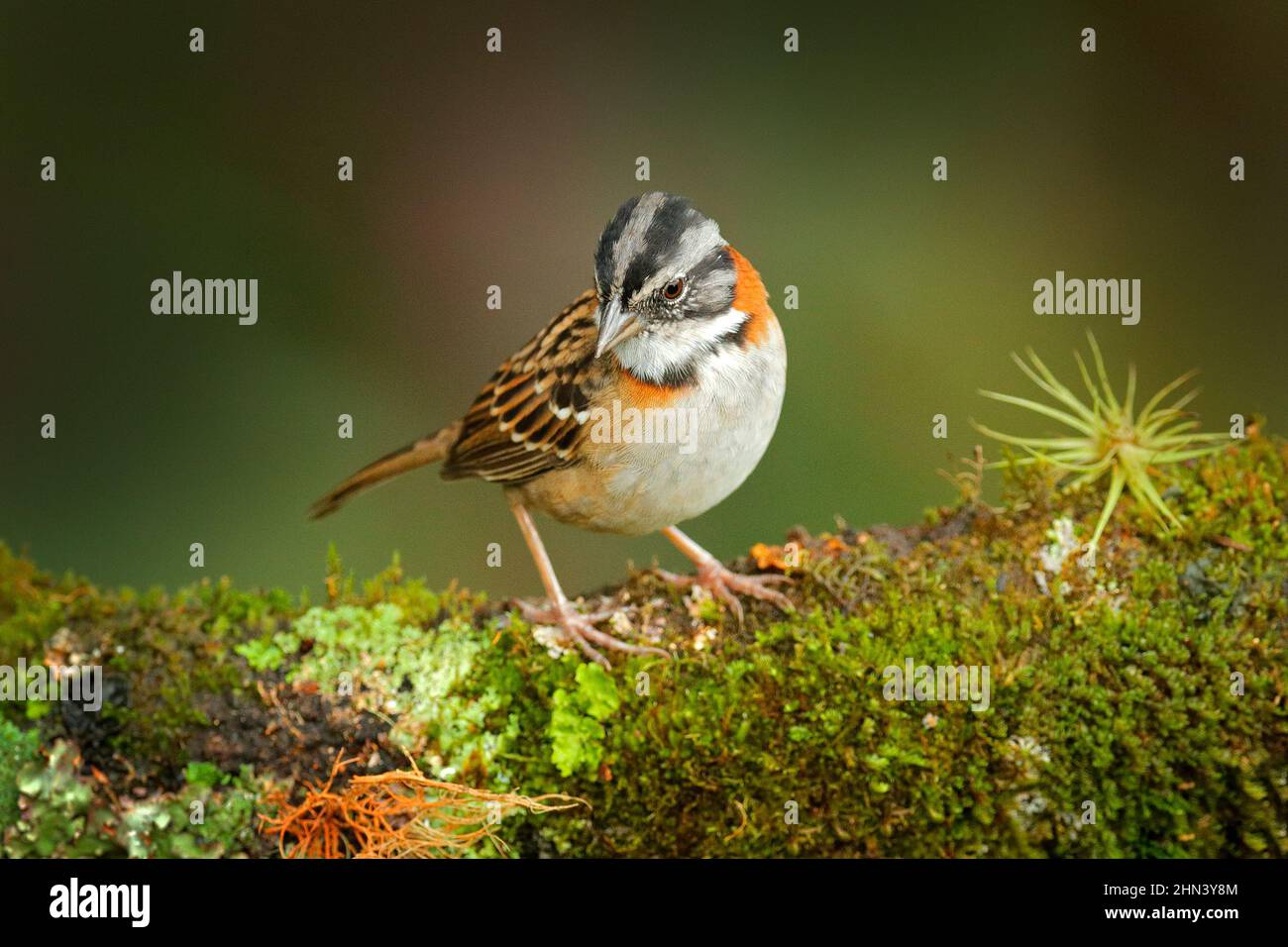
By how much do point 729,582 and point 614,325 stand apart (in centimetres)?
101

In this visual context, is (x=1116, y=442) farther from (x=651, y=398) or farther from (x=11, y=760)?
(x=11, y=760)

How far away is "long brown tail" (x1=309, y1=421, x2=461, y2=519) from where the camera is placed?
4.96 metres

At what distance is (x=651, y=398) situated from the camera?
4133mm

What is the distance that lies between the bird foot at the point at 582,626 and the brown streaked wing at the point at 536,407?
60cm

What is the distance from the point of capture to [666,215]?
3793mm

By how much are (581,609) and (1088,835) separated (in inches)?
72.7

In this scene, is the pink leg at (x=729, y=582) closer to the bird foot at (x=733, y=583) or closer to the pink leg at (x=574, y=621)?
the bird foot at (x=733, y=583)

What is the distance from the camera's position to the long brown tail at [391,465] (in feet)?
16.3

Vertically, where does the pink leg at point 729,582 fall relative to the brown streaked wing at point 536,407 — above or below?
below

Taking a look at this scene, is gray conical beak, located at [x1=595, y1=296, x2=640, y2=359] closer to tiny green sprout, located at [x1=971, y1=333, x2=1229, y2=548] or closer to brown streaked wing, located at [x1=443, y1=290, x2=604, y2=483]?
brown streaked wing, located at [x1=443, y1=290, x2=604, y2=483]

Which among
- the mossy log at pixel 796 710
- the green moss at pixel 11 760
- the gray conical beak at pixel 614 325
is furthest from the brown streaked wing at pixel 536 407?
the green moss at pixel 11 760

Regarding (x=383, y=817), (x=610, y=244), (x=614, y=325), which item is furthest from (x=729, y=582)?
(x=383, y=817)

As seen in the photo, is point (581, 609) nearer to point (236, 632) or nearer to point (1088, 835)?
point (236, 632)

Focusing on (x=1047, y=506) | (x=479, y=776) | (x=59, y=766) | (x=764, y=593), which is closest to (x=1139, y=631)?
(x=1047, y=506)
